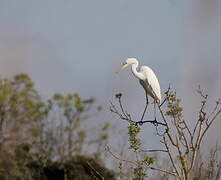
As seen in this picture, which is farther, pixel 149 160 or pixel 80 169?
pixel 80 169

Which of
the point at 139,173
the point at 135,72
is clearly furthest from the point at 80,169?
the point at 139,173

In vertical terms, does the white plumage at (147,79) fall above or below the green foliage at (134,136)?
above

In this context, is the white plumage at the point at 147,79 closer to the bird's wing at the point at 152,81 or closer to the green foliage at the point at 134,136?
the bird's wing at the point at 152,81

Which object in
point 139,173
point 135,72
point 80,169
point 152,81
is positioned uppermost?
point 80,169

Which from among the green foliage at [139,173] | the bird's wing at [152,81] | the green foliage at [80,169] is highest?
the green foliage at [80,169]

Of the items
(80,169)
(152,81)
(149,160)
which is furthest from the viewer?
(80,169)

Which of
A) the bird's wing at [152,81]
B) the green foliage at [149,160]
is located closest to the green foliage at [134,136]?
the green foliage at [149,160]

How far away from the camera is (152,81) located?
28.4 feet

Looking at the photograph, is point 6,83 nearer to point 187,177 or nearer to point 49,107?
point 49,107

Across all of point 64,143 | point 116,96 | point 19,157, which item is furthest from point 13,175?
point 116,96

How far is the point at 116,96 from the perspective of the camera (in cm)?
601

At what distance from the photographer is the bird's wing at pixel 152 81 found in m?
8.53

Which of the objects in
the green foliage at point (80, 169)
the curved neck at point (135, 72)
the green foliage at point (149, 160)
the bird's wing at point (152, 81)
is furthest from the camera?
the green foliage at point (80, 169)

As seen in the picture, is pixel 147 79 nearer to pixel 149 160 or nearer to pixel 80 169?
pixel 149 160
